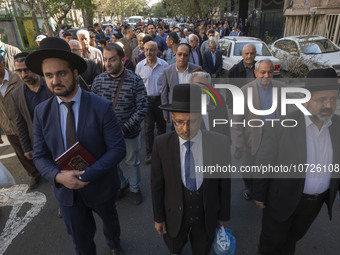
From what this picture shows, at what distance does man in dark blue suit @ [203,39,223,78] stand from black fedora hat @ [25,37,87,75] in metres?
5.05

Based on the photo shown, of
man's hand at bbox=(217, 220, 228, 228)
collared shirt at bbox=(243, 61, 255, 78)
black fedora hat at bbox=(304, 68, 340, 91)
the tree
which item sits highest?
the tree

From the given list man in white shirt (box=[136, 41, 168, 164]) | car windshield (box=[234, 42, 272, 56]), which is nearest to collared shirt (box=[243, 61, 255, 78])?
man in white shirt (box=[136, 41, 168, 164])

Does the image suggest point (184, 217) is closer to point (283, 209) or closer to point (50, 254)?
point (283, 209)

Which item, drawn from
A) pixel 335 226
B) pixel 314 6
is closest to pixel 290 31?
pixel 314 6

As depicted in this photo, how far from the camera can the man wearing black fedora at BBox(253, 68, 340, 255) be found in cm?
194

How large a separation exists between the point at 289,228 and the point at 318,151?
0.85 meters

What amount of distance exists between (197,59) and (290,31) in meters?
13.3

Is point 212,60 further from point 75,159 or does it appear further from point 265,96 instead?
point 75,159

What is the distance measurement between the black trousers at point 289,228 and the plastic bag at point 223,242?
1.87 feet

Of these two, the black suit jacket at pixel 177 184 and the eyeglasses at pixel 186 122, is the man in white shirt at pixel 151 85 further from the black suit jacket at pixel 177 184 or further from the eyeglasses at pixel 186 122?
the eyeglasses at pixel 186 122

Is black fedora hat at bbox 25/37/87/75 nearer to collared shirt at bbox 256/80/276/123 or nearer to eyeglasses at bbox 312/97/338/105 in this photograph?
eyeglasses at bbox 312/97/338/105

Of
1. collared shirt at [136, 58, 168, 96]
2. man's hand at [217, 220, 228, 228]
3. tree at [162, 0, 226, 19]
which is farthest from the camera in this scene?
tree at [162, 0, 226, 19]

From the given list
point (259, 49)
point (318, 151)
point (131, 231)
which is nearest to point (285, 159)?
point (318, 151)

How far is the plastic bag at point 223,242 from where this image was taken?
1983 mm
